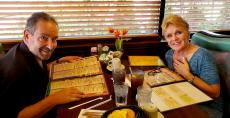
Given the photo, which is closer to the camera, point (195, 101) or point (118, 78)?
point (195, 101)

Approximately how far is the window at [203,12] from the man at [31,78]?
1440 millimetres

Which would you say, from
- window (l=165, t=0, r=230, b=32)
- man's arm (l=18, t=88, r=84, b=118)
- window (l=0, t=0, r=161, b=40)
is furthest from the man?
window (l=165, t=0, r=230, b=32)

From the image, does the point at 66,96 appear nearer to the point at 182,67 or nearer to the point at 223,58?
the point at 182,67

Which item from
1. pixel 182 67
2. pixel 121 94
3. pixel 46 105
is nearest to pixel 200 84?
pixel 182 67

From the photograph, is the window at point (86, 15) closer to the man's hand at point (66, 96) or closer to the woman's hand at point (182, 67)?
the woman's hand at point (182, 67)

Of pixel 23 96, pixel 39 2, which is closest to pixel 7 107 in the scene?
pixel 23 96

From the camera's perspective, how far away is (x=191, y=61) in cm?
165

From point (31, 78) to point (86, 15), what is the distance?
1.09m

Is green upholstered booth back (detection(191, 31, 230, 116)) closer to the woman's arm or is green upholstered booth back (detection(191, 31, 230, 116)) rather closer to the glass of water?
the woman's arm

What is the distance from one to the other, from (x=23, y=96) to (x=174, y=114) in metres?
0.82

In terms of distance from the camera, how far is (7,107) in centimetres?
122

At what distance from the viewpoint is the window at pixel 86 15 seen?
2.11 metres

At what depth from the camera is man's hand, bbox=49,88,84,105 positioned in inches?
47.6

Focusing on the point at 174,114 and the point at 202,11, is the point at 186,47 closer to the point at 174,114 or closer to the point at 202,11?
the point at 174,114
